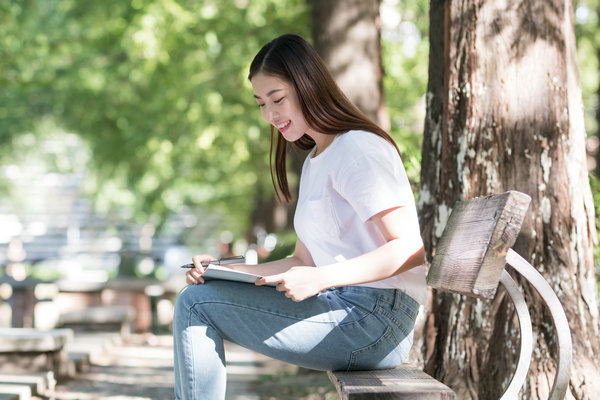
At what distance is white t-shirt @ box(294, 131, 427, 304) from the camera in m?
2.65

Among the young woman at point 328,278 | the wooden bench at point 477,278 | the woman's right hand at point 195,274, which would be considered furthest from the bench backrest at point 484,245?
the woman's right hand at point 195,274

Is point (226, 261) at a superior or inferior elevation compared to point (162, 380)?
superior

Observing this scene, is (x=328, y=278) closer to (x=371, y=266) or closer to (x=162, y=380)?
(x=371, y=266)

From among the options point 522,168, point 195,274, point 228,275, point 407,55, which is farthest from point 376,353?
point 407,55

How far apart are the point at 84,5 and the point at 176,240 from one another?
2125 centimetres

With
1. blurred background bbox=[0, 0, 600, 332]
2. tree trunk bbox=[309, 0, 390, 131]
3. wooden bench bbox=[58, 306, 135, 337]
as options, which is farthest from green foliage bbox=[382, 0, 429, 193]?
wooden bench bbox=[58, 306, 135, 337]

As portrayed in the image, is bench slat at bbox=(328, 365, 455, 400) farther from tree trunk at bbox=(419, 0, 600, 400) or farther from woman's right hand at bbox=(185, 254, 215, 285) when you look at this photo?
tree trunk at bbox=(419, 0, 600, 400)

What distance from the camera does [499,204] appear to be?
2547 millimetres

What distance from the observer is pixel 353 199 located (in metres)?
2.68

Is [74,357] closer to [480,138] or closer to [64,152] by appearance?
[480,138]

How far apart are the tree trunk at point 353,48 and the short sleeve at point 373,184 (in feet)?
17.8

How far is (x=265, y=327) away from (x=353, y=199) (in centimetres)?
49

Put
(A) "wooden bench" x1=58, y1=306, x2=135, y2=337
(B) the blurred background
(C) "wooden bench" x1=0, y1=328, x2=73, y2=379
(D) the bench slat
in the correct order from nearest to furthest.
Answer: (D) the bench slat → (C) "wooden bench" x1=0, y1=328, x2=73, y2=379 → (A) "wooden bench" x1=58, y1=306, x2=135, y2=337 → (B) the blurred background

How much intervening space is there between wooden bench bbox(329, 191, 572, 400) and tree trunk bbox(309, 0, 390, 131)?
533 centimetres
